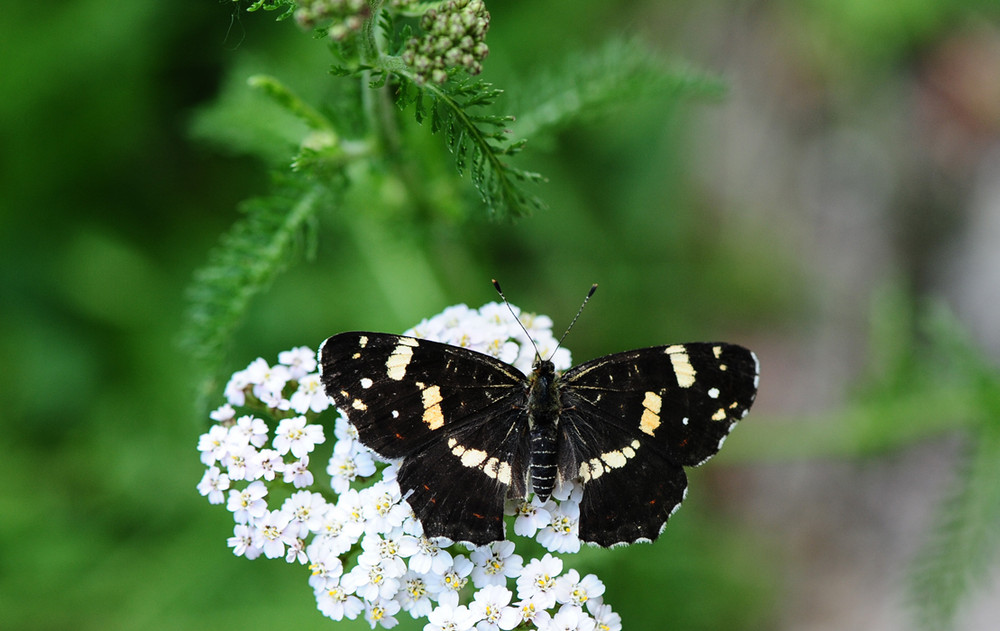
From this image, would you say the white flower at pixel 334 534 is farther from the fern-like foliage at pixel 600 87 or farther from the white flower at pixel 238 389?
the fern-like foliage at pixel 600 87

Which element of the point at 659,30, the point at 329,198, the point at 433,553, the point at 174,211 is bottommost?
the point at 433,553

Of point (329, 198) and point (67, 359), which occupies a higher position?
point (67, 359)

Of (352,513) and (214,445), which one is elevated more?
(214,445)

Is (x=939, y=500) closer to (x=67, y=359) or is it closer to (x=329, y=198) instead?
(x=329, y=198)

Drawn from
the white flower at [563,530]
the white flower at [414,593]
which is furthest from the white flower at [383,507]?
the white flower at [563,530]

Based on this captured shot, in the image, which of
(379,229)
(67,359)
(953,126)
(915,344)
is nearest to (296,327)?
(379,229)

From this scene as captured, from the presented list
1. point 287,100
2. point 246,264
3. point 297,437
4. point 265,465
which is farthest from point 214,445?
point 287,100

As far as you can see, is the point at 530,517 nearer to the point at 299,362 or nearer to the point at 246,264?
the point at 299,362
